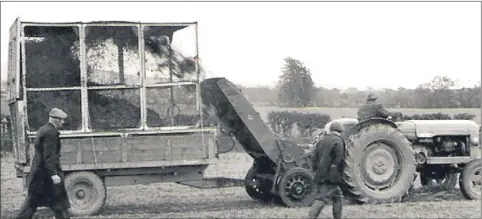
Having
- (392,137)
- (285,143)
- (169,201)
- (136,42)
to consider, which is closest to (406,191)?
(392,137)

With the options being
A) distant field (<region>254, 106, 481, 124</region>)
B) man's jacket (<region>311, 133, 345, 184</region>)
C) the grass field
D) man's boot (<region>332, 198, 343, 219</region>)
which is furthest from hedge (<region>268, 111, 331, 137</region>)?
man's boot (<region>332, 198, 343, 219</region>)

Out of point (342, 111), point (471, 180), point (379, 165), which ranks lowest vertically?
point (471, 180)

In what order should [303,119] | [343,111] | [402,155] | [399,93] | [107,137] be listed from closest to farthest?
[107,137] < [402,155] < [399,93] < [343,111] < [303,119]

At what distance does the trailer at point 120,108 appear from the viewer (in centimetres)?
1292

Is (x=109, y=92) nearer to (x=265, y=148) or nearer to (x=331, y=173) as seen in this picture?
(x=265, y=148)

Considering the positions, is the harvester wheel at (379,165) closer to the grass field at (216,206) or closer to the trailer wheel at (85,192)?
the grass field at (216,206)

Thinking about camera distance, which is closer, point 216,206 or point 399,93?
point 216,206

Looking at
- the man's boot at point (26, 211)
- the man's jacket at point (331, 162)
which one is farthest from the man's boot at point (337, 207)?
the man's boot at point (26, 211)

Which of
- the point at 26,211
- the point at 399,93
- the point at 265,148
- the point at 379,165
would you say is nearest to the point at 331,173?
the point at 265,148

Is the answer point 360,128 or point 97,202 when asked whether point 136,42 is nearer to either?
point 97,202

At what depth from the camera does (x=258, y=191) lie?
1477 cm

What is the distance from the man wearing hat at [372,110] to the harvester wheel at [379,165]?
195 millimetres

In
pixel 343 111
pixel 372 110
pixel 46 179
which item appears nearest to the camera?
pixel 46 179

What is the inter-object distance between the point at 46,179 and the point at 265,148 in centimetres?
441
